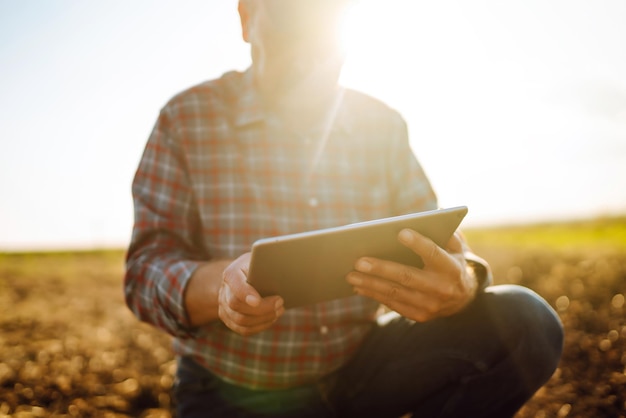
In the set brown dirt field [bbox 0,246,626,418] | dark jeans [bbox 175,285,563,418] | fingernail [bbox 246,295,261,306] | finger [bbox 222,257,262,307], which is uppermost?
finger [bbox 222,257,262,307]

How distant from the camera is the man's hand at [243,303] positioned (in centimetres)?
120

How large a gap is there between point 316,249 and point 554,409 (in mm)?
1953

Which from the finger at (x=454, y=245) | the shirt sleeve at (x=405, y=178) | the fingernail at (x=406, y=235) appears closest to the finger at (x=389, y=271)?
the fingernail at (x=406, y=235)

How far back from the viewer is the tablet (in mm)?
1092

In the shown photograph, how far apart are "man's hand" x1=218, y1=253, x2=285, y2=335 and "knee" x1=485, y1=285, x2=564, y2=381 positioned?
89cm

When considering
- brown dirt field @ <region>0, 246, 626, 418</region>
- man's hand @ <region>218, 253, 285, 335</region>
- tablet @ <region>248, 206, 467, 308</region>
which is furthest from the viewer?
brown dirt field @ <region>0, 246, 626, 418</region>

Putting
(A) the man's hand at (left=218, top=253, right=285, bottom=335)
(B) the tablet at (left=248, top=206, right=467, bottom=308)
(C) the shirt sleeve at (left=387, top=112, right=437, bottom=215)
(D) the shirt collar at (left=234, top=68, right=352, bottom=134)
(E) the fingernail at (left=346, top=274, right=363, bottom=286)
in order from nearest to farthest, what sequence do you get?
(B) the tablet at (left=248, top=206, right=467, bottom=308) → (A) the man's hand at (left=218, top=253, right=285, bottom=335) → (E) the fingernail at (left=346, top=274, right=363, bottom=286) → (D) the shirt collar at (left=234, top=68, right=352, bottom=134) → (C) the shirt sleeve at (left=387, top=112, right=437, bottom=215)

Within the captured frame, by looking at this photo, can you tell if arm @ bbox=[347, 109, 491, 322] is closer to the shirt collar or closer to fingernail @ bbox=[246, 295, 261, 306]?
fingernail @ bbox=[246, 295, 261, 306]

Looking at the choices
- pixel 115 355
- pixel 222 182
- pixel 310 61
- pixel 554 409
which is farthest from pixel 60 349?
pixel 554 409

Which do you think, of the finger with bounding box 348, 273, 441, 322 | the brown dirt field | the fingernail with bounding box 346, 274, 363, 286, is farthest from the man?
the brown dirt field

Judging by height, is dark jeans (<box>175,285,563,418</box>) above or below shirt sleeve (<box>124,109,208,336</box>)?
below

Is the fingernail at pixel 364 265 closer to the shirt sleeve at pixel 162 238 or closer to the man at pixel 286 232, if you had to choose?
the man at pixel 286 232

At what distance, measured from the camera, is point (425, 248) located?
1.22 metres

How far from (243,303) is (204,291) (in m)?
0.31
